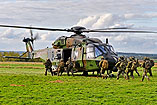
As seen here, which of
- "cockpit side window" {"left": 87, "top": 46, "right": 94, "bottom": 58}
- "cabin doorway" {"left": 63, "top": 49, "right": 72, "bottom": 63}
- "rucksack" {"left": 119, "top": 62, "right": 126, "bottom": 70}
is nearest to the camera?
"rucksack" {"left": 119, "top": 62, "right": 126, "bottom": 70}

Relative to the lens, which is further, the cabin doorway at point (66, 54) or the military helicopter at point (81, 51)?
the cabin doorway at point (66, 54)

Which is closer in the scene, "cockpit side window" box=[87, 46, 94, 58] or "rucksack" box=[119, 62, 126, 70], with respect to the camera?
"rucksack" box=[119, 62, 126, 70]

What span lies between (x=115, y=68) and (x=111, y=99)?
11.8 metres

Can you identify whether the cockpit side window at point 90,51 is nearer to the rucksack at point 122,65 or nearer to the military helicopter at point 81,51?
the military helicopter at point 81,51

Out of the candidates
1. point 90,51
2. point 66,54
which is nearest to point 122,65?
point 90,51

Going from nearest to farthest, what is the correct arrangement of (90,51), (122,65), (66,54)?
(122,65)
(90,51)
(66,54)

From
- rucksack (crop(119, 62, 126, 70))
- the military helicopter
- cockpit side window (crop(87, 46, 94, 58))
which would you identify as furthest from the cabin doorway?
rucksack (crop(119, 62, 126, 70))

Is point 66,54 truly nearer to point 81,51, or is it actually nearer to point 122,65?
point 81,51

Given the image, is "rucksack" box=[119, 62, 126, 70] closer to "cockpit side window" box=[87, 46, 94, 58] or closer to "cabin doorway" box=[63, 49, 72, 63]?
"cockpit side window" box=[87, 46, 94, 58]

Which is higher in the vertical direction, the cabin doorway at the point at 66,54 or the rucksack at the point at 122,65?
the cabin doorway at the point at 66,54

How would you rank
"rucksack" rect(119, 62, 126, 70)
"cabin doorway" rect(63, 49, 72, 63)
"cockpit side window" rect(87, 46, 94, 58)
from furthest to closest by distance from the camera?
"cabin doorway" rect(63, 49, 72, 63) → "cockpit side window" rect(87, 46, 94, 58) → "rucksack" rect(119, 62, 126, 70)

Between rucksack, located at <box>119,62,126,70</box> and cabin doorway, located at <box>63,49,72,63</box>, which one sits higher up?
cabin doorway, located at <box>63,49,72,63</box>

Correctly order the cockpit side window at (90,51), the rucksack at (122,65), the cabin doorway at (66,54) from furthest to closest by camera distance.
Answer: the cabin doorway at (66,54) → the cockpit side window at (90,51) → the rucksack at (122,65)

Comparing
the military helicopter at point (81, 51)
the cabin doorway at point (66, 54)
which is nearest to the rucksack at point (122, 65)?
the military helicopter at point (81, 51)
